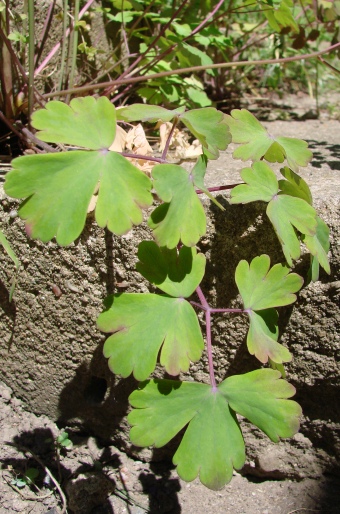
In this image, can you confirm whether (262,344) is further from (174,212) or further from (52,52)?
(52,52)

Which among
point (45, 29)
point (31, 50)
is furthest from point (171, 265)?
point (45, 29)

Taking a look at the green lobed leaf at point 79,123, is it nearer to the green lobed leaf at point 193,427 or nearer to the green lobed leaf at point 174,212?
the green lobed leaf at point 174,212

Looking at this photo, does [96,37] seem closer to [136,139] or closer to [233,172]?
[136,139]

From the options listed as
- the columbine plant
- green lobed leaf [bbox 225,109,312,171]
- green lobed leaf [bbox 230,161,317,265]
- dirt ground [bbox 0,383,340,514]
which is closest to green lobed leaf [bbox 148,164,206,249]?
the columbine plant

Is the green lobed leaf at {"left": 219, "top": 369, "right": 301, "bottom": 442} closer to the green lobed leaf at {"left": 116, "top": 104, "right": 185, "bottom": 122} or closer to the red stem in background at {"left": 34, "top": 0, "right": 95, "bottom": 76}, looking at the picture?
the green lobed leaf at {"left": 116, "top": 104, "right": 185, "bottom": 122}

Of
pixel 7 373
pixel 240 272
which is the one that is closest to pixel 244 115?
pixel 240 272

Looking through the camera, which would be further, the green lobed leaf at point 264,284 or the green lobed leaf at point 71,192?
the green lobed leaf at point 264,284

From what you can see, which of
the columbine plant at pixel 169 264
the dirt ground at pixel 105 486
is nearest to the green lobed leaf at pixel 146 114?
the columbine plant at pixel 169 264

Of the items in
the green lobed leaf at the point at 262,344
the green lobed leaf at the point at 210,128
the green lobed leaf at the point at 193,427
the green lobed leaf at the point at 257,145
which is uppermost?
the green lobed leaf at the point at 210,128
